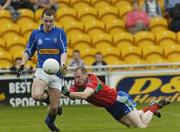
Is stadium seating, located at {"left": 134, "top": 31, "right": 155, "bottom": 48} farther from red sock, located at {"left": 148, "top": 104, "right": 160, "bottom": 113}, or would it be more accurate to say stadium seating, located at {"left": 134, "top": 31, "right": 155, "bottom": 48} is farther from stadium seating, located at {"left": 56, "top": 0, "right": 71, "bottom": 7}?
red sock, located at {"left": 148, "top": 104, "right": 160, "bottom": 113}

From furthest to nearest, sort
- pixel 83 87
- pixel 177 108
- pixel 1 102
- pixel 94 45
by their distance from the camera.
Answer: pixel 94 45 < pixel 1 102 < pixel 177 108 < pixel 83 87

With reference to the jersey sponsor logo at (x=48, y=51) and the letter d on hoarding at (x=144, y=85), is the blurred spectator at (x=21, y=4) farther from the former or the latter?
the jersey sponsor logo at (x=48, y=51)

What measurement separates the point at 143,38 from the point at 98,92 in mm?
10571

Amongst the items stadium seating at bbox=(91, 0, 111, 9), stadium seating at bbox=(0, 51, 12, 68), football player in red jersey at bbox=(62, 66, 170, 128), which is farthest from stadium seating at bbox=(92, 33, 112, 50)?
football player in red jersey at bbox=(62, 66, 170, 128)

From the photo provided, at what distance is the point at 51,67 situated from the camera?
12.6 m

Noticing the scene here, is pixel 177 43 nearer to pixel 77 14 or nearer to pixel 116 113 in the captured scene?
pixel 77 14

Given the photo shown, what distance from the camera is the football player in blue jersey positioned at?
1283 cm

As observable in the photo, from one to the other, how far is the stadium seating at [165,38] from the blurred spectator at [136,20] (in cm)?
56

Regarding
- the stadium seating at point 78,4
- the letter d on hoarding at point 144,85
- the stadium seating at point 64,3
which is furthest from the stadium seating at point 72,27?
the letter d on hoarding at point 144,85

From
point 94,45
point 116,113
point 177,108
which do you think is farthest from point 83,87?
point 94,45

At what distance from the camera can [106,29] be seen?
2383 cm

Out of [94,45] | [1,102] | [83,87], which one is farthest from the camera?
[94,45]

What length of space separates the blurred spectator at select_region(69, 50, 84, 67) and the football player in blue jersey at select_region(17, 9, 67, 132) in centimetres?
703

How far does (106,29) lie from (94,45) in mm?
1148
